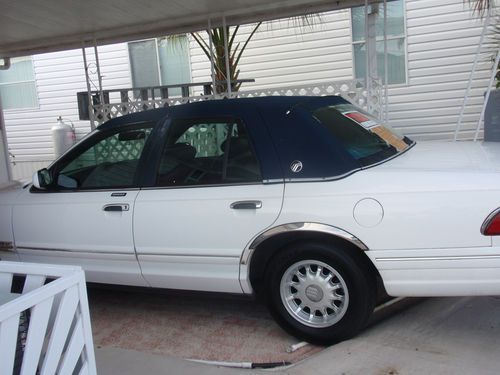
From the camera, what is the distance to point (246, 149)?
3729 mm

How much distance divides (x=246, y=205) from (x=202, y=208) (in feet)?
1.09

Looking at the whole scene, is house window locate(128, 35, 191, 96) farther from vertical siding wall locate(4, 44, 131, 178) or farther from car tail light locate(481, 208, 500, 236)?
car tail light locate(481, 208, 500, 236)

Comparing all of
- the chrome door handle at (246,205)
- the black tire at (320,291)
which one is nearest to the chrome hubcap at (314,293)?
the black tire at (320,291)

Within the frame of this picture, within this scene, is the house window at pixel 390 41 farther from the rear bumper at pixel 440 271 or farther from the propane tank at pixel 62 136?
the rear bumper at pixel 440 271

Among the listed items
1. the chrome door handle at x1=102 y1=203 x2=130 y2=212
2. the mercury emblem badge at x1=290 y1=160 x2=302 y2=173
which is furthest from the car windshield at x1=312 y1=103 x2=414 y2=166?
the chrome door handle at x1=102 y1=203 x2=130 y2=212

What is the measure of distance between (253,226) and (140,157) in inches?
44.2

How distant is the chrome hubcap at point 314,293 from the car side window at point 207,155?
27.2 inches

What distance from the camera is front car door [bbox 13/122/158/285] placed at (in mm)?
4000

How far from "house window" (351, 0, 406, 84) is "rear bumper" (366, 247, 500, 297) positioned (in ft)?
25.6

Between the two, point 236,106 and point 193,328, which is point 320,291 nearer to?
point 193,328

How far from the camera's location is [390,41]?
10539mm

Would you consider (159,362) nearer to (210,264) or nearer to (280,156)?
(210,264)

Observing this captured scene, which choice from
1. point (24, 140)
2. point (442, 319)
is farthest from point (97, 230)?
point (24, 140)

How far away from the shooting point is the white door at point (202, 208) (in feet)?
11.8
